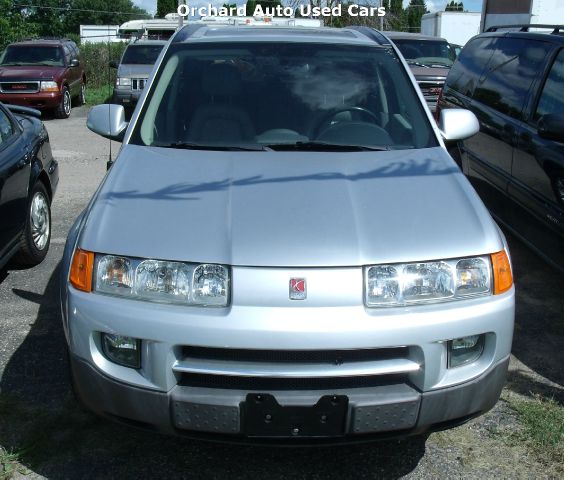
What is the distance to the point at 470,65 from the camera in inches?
267

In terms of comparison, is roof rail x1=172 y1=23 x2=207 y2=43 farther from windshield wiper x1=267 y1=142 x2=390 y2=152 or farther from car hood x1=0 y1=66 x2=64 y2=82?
car hood x1=0 y1=66 x2=64 y2=82

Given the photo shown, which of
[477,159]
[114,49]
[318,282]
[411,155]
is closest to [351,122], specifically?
[411,155]

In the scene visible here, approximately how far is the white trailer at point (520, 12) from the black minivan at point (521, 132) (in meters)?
9.75

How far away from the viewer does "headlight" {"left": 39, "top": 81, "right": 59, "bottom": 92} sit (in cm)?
1557

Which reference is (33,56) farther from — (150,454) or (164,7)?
(164,7)

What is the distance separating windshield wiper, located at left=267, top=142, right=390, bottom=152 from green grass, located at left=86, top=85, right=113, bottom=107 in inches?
634

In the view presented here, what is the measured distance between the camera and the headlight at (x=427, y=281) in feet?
8.65

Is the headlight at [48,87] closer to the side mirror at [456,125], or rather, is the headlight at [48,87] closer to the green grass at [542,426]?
the side mirror at [456,125]

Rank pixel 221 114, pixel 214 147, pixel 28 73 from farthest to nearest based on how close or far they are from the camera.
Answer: pixel 28 73, pixel 221 114, pixel 214 147

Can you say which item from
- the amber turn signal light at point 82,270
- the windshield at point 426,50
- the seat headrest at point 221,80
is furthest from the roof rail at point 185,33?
the windshield at point 426,50

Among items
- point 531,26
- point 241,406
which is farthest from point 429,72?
point 241,406

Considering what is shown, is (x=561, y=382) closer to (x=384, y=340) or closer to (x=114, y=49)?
(x=384, y=340)

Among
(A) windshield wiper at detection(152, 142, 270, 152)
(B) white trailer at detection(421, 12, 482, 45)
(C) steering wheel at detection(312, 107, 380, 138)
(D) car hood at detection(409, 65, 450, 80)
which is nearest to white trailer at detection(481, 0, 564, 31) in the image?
(D) car hood at detection(409, 65, 450, 80)

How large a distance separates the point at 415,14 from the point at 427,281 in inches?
3286
